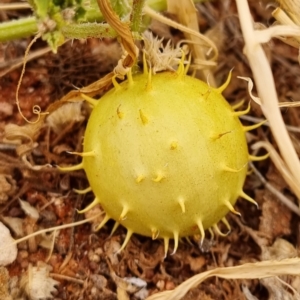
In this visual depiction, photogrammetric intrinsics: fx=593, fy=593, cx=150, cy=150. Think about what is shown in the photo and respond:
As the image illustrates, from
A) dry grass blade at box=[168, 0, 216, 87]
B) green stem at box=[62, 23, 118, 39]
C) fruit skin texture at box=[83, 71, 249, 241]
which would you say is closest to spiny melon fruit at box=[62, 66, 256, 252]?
fruit skin texture at box=[83, 71, 249, 241]

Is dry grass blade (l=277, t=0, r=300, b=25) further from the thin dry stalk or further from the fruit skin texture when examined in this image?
the fruit skin texture

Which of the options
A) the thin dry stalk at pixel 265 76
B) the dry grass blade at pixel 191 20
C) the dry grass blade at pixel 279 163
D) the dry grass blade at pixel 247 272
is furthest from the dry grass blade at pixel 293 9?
the dry grass blade at pixel 247 272

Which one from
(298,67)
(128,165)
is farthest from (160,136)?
(298,67)

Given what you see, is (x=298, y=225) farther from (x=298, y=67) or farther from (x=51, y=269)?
(x=51, y=269)

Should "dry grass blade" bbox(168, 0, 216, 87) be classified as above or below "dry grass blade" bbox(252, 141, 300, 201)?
above

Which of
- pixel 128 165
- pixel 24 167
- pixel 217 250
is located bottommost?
pixel 217 250

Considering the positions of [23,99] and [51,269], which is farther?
[23,99]
